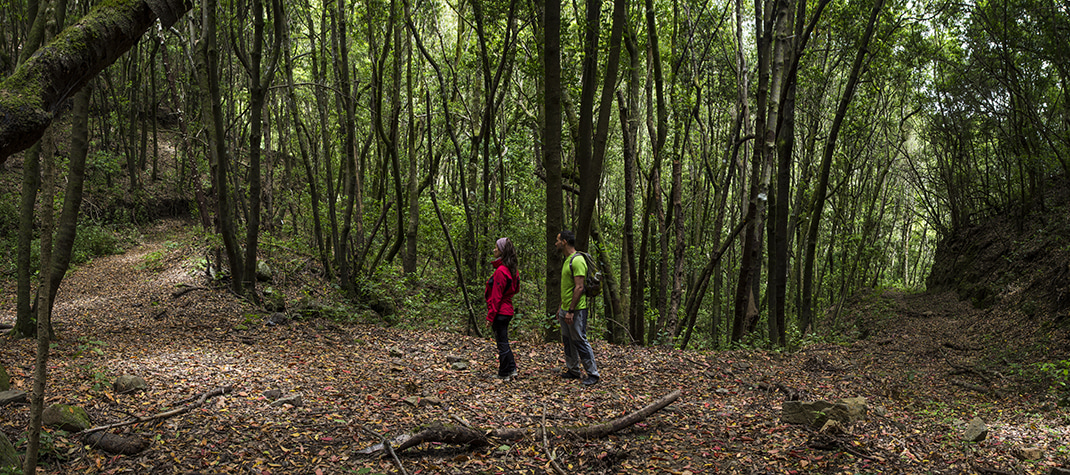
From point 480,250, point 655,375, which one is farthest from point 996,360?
point 480,250

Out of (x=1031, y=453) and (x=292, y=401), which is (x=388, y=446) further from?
(x=1031, y=453)

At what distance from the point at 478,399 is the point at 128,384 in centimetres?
314

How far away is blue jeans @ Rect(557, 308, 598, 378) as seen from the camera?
6469mm

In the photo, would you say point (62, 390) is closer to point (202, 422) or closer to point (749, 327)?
point (202, 422)

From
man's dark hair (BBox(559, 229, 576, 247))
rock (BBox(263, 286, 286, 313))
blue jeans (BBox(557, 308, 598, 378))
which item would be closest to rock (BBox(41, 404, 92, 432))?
blue jeans (BBox(557, 308, 598, 378))

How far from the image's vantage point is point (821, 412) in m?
5.01

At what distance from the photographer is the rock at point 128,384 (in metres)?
4.64

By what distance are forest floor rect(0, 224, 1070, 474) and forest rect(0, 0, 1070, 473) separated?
97cm

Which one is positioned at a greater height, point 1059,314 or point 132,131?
point 132,131

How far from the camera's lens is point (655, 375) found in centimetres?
723

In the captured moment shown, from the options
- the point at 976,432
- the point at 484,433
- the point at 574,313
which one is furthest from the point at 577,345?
the point at 976,432

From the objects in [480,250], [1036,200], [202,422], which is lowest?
[202,422]

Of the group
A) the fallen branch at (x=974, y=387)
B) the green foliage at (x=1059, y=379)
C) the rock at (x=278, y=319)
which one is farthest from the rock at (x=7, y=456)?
the fallen branch at (x=974, y=387)

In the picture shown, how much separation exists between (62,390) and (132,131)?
52.6 ft
